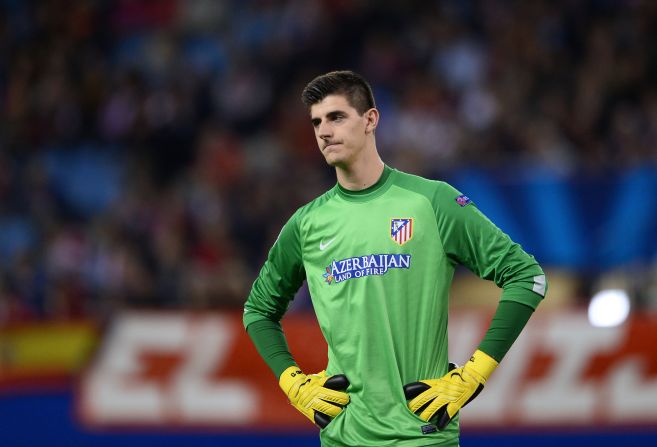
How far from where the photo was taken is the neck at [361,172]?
4465 mm

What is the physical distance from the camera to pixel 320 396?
4.38m

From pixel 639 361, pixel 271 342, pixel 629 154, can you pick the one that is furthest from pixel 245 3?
pixel 271 342

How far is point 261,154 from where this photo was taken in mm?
12336

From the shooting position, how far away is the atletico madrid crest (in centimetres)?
436

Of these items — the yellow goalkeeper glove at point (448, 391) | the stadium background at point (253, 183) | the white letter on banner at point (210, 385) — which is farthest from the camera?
the white letter on banner at point (210, 385)

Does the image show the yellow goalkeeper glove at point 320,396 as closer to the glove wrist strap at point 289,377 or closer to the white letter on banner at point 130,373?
the glove wrist strap at point 289,377

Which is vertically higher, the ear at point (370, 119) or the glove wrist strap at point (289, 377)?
the ear at point (370, 119)

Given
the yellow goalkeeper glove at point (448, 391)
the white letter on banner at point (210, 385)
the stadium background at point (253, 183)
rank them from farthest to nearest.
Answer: the white letter on banner at point (210, 385)
the stadium background at point (253, 183)
the yellow goalkeeper glove at point (448, 391)

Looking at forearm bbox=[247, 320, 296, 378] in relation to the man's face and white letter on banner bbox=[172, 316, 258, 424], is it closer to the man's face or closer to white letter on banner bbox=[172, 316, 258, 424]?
the man's face

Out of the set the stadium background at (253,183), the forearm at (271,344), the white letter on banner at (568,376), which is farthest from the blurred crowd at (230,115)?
the forearm at (271,344)

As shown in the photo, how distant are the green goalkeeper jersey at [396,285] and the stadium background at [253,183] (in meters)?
4.10

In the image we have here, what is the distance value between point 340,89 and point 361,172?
330mm

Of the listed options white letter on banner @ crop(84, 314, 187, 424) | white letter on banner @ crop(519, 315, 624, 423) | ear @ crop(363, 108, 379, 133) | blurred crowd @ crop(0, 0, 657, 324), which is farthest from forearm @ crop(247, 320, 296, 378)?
blurred crowd @ crop(0, 0, 657, 324)

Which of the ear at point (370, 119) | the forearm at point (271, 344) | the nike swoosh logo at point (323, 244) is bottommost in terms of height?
the forearm at point (271, 344)
